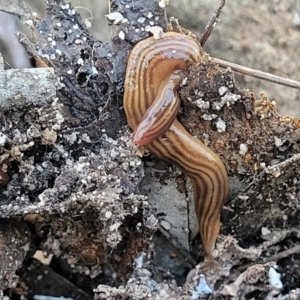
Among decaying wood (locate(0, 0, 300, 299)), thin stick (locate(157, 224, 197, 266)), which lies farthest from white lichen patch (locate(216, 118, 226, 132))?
thin stick (locate(157, 224, 197, 266))

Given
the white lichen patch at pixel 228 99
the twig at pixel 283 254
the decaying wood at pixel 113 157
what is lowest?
the twig at pixel 283 254

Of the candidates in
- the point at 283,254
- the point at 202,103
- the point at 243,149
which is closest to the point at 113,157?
the point at 202,103

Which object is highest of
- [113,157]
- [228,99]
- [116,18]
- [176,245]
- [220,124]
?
[116,18]

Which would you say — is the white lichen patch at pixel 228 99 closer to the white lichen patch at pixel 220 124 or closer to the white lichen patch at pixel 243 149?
the white lichen patch at pixel 220 124

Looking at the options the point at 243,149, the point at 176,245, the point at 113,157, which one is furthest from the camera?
the point at 176,245

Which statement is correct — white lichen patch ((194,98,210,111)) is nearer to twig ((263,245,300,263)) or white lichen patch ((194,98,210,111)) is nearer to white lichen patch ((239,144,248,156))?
white lichen patch ((239,144,248,156))

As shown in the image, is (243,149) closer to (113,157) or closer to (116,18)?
(113,157)

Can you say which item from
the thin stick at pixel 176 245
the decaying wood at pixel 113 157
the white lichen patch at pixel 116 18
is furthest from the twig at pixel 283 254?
the white lichen patch at pixel 116 18

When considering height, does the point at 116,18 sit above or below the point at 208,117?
above
